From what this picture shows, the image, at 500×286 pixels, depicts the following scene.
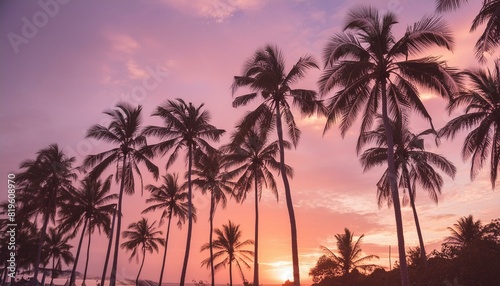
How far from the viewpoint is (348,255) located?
43469 mm

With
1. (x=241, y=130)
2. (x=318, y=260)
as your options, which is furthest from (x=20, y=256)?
(x=241, y=130)

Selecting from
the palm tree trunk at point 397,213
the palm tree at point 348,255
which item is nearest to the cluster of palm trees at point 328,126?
the palm tree trunk at point 397,213

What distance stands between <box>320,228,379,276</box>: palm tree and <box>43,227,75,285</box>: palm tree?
3863cm

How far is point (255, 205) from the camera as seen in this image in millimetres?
31703

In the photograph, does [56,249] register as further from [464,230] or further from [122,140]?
[464,230]

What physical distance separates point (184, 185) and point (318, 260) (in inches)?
685

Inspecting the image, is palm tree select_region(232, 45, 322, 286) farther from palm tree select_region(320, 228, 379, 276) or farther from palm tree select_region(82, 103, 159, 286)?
palm tree select_region(320, 228, 379, 276)

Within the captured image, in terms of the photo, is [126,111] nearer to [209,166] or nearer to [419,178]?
[209,166]

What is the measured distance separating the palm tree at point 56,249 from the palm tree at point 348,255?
38.6m

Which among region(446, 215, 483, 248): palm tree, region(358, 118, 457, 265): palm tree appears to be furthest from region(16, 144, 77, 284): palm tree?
region(446, 215, 483, 248): palm tree

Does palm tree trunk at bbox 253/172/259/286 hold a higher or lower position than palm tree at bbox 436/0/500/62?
lower

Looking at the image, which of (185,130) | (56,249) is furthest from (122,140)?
(56,249)

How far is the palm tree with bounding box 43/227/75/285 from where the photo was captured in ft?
183

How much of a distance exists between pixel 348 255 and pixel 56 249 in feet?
138
